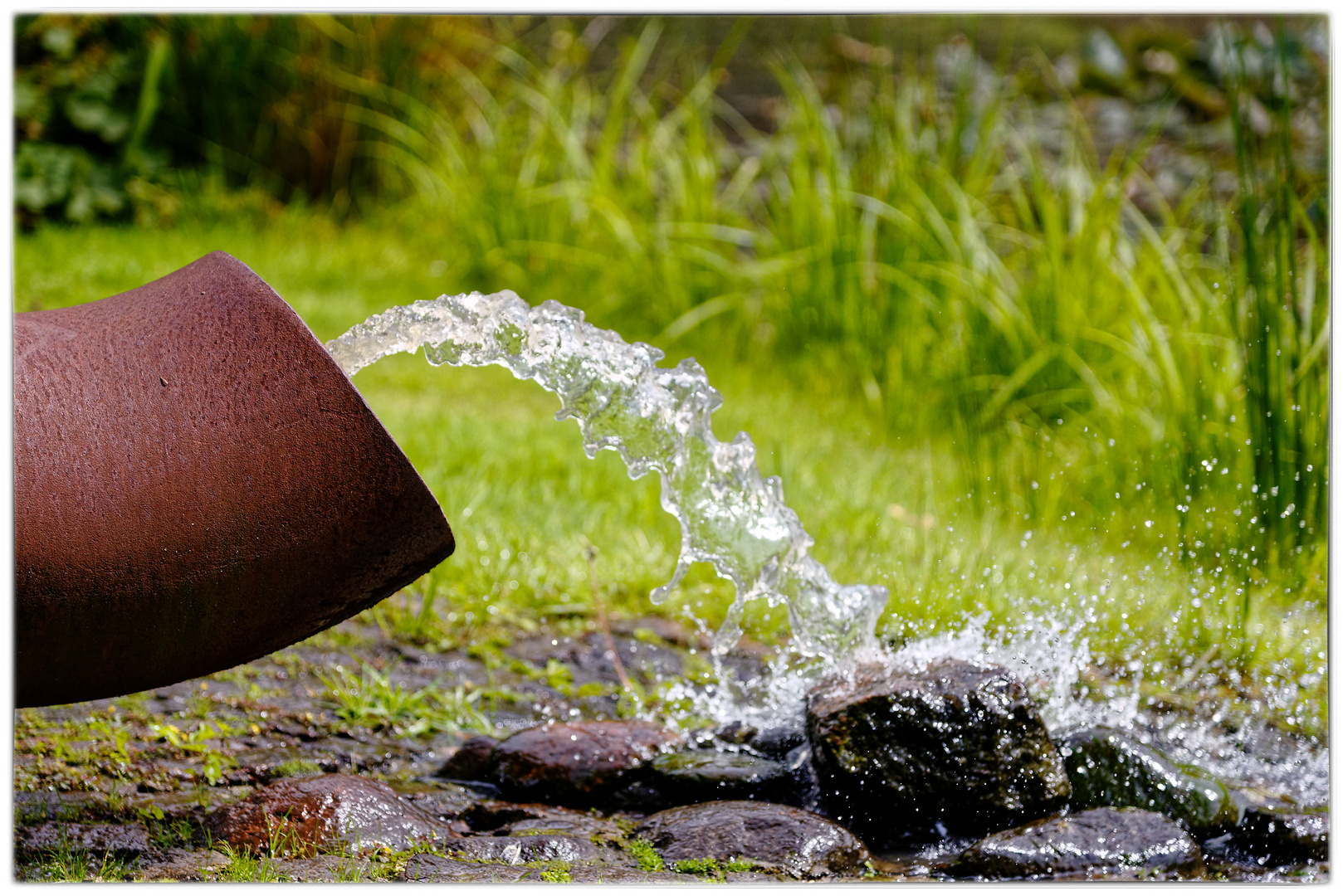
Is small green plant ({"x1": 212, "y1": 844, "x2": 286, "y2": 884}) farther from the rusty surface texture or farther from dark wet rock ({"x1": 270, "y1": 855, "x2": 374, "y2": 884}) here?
the rusty surface texture

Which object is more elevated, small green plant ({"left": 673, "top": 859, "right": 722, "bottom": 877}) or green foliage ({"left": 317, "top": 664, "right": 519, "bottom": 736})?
green foliage ({"left": 317, "top": 664, "right": 519, "bottom": 736})

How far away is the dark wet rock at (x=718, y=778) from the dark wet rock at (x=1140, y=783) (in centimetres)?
52

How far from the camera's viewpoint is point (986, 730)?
219 cm

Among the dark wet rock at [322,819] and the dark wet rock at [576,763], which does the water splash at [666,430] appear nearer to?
the dark wet rock at [576,763]

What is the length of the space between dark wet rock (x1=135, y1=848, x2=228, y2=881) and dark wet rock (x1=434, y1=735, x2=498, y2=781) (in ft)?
1.69

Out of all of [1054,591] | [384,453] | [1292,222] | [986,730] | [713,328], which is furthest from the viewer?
[713,328]

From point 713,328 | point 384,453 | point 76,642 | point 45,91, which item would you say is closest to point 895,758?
point 384,453

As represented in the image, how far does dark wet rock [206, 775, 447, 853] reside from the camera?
6.40 ft

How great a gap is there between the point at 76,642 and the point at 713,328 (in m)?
4.00

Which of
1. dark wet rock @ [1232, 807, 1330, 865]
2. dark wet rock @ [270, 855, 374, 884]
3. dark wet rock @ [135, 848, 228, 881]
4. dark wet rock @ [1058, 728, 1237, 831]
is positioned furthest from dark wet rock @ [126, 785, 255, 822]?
dark wet rock @ [1232, 807, 1330, 865]

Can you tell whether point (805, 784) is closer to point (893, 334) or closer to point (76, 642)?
point (76, 642)

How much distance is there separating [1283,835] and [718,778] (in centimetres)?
98

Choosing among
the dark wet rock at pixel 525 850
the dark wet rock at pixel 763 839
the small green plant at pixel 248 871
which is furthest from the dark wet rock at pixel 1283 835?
the small green plant at pixel 248 871

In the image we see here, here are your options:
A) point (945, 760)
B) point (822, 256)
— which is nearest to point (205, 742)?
point (945, 760)
